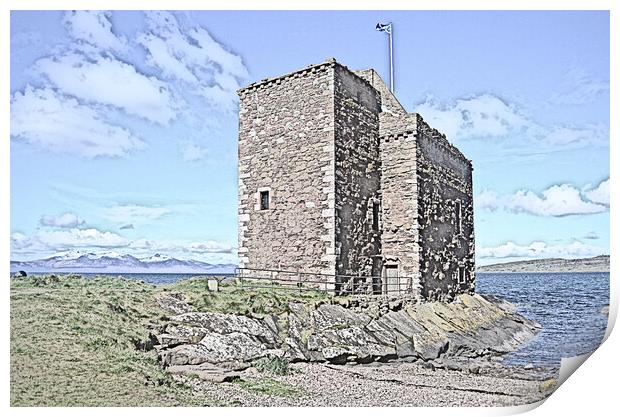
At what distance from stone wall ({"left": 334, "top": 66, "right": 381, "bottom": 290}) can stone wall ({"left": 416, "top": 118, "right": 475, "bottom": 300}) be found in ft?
4.46

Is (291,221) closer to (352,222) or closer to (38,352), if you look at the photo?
(352,222)

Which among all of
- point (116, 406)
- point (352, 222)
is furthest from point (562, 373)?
point (116, 406)

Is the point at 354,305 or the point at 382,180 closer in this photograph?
the point at 354,305

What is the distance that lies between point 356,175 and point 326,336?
17.6 ft

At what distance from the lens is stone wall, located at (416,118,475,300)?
1891 centimetres

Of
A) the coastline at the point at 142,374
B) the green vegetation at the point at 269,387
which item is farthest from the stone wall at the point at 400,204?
the green vegetation at the point at 269,387

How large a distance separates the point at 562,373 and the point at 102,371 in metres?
9.22

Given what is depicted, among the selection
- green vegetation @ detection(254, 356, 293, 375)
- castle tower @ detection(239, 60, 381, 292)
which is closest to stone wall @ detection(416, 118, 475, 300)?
castle tower @ detection(239, 60, 381, 292)

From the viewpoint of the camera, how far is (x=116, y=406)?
10.4 meters

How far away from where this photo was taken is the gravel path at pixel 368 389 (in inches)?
434

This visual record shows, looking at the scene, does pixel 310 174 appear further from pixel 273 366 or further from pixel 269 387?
pixel 269 387

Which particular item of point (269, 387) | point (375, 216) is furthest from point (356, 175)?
point (269, 387)

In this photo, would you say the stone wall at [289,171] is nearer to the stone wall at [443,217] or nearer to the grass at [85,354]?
the stone wall at [443,217]

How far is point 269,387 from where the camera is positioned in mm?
11336
